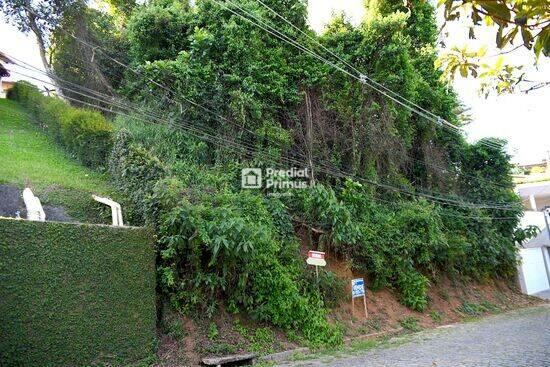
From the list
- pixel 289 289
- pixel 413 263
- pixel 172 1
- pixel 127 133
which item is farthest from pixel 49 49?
pixel 413 263

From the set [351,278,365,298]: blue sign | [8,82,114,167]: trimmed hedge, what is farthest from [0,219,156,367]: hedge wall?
[8,82,114,167]: trimmed hedge

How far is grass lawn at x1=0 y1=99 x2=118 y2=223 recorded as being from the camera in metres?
9.18

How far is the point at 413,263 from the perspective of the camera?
1260 cm

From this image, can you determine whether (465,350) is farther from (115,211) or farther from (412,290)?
(115,211)

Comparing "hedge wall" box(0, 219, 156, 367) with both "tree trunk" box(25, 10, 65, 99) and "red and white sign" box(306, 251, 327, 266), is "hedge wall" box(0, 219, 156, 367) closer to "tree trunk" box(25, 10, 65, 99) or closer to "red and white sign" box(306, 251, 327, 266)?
"red and white sign" box(306, 251, 327, 266)

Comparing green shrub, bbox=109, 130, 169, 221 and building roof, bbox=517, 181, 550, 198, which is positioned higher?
building roof, bbox=517, 181, 550, 198

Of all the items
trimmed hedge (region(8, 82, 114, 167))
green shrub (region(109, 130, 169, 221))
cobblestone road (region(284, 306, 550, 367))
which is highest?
trimmed hedge (region(8, 82, 114, 167))

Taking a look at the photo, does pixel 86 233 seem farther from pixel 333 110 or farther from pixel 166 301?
pixel 333 110

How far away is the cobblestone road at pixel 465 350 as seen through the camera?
256 inches

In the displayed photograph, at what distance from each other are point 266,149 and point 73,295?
661cm

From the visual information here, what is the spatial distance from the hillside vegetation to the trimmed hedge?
62mm

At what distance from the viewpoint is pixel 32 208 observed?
8.09 meters

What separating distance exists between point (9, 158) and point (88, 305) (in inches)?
308

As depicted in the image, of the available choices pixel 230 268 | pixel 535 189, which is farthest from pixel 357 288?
pixel 535 189
